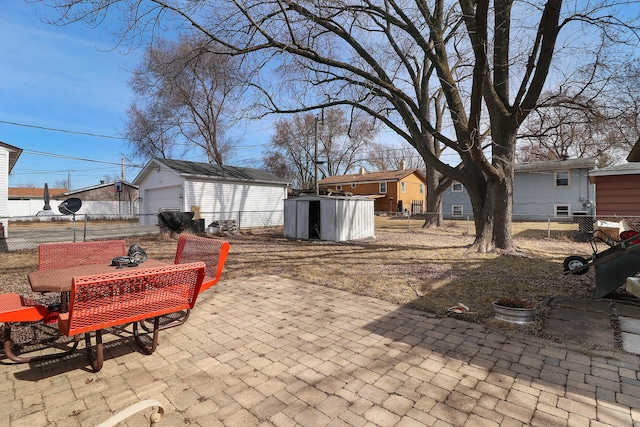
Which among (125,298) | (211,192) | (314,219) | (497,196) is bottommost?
(125,298)

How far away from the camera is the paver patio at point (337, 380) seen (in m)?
2.26

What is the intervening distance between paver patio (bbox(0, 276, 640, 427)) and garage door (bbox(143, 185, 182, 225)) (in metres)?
15.4

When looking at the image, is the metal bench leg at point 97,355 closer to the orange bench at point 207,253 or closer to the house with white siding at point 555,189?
the orange bench at point 207,253

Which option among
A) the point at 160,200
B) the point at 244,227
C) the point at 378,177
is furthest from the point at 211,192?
the point at 378,177

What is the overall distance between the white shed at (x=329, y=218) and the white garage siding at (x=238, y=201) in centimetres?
419

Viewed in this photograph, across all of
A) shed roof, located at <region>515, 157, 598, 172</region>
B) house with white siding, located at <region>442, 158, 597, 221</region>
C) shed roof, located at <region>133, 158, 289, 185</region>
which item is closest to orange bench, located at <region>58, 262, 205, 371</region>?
shed roof, located at <region>133, 158, 289, 185</region>

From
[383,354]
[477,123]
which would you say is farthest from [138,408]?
[477,123]

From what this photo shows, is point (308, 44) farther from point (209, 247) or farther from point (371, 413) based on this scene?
point (371, 413)

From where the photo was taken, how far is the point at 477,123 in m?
7.78

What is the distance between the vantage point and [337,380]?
2.73 m

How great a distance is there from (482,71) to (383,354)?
636 cm

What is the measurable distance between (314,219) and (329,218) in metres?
1.43

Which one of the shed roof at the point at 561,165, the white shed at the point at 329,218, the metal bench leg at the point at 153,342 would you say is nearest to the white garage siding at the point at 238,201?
the white shed at the point at 329,218

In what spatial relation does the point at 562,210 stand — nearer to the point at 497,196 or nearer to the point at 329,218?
the point at 497,196
